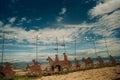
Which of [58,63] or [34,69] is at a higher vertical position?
[58,63]

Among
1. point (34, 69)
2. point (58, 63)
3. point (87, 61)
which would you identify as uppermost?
point (58, 63)

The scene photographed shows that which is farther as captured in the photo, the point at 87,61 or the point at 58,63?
the point at 87,61

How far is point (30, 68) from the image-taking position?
23.6 meters

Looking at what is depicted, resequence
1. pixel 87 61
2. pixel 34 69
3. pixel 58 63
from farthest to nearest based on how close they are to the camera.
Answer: pixel 87 61, pixel 58 63, pixel 34 69

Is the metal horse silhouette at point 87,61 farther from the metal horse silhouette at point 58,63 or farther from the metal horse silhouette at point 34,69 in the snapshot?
the metal horse silhouette at point 34,69

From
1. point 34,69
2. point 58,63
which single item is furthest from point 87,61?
point 34,69

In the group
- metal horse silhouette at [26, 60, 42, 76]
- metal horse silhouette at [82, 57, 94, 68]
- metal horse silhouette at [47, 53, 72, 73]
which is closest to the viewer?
metal horse silhouette at [26, 60, 42, 76]

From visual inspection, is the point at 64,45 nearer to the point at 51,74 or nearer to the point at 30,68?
the point at 51,74

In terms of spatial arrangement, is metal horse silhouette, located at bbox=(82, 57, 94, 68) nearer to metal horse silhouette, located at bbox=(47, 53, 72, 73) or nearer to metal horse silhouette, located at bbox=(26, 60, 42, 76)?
metal horse silhouette, located at bbox=(47, 53, 72, 73)

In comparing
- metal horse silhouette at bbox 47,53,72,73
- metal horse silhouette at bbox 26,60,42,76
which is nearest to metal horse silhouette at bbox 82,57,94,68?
metal horse silhouette at bbox 47,53,72,73

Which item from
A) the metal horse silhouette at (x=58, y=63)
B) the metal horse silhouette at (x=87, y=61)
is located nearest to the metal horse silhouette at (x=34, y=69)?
the metal horse silhouette at (x=58, y=63)

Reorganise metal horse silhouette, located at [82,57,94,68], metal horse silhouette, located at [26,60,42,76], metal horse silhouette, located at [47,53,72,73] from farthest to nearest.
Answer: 1. metal horse silhouette, located at [82,57,94,68]
2. metal horse silhouette, located at [47,53,72,73]
3. metal horse silhouette, located at [26,60,42,76]

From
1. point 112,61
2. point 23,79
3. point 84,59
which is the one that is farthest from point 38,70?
→ point 112,61

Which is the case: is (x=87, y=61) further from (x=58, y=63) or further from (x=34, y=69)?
(x=34, y=69)
